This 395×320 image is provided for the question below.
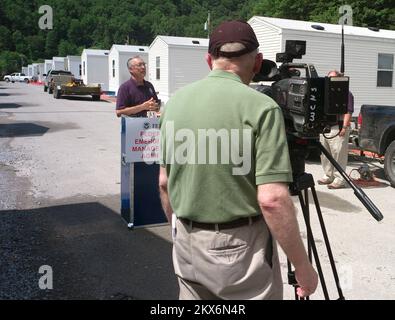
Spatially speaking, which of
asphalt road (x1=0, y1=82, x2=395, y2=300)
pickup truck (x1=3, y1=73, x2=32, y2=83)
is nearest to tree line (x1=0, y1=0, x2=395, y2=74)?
pickup truck (x1=3, y1=73, x2=32, y2=83)

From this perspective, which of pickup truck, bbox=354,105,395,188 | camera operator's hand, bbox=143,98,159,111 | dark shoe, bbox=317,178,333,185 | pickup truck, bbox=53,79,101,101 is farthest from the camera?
pickup truck, bbox=53,79,101,101

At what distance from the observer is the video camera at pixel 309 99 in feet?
7.42

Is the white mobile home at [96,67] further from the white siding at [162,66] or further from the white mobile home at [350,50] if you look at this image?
the white mobile home at [350,50]

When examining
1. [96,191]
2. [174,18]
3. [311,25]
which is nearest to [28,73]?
[174,18]

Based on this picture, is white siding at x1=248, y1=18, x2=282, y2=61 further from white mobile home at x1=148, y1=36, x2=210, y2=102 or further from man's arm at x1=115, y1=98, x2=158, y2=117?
man's arm at x1=115, y1=98, x2=158, y2=117

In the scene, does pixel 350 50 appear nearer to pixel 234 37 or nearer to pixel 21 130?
pixel 21 130

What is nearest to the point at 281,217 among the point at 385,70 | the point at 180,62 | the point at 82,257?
the point at 82,257

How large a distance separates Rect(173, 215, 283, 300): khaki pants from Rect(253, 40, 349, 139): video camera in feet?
1.88

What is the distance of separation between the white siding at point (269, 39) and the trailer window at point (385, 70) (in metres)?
4.00

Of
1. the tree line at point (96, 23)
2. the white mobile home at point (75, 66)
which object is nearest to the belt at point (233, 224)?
the white mobile home at point (75, 66)

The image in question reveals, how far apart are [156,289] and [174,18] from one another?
89.6 metres

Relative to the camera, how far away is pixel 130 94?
571cm

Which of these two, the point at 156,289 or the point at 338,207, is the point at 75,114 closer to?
the point at 338,207

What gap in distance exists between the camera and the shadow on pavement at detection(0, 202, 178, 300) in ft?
12.8
